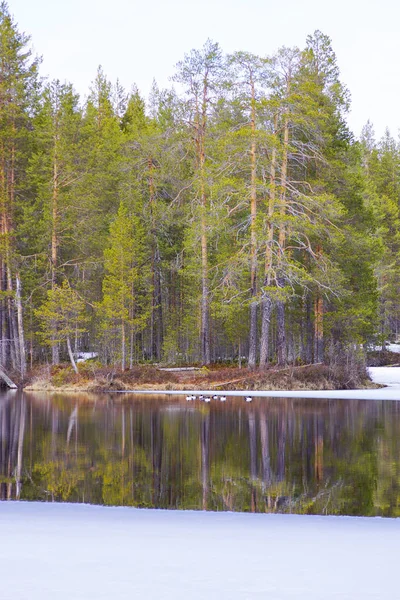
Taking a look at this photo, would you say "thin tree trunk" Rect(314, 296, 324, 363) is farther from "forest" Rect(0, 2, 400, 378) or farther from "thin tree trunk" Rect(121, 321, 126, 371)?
"thin tree trunk" Rect(121, 321, 126, 371)

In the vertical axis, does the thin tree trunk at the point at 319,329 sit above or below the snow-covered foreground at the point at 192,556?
above

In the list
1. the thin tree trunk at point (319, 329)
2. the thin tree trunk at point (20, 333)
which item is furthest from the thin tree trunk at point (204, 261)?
the thin tree trunk at point (20, 333)

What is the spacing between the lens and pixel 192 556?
20.5ft

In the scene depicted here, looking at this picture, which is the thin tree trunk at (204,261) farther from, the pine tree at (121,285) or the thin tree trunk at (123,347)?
the thin tree trunk at (123,347)

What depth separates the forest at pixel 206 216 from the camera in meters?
33.5

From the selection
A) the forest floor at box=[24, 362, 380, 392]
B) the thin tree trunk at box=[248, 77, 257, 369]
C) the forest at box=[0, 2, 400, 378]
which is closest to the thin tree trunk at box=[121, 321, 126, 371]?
the forest at box=[0, 2, 400, 378]

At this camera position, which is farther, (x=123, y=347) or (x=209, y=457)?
(x=123, y=347)

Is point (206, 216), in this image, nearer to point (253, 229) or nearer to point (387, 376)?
point (253, 229)

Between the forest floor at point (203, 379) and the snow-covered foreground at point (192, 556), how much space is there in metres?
22.6

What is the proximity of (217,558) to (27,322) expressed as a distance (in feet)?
127

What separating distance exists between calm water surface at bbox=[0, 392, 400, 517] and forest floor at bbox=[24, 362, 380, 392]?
693 cm

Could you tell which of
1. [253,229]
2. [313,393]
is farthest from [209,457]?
[253,229]

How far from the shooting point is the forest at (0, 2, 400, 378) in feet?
110

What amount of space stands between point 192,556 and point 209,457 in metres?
7.29
